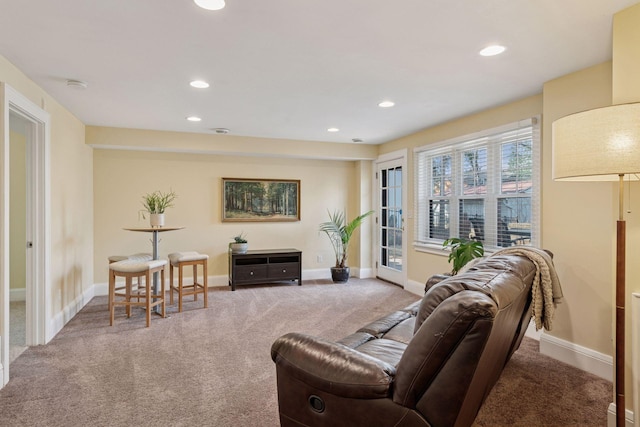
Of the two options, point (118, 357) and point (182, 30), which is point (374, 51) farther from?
point (118, 357)

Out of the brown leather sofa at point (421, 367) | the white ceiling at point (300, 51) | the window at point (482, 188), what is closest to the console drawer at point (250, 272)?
the window at point (482, 188)

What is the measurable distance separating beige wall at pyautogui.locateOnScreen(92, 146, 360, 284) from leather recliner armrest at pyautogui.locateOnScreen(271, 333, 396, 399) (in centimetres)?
428

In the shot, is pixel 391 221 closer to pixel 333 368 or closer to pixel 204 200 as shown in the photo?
pixel 204 200

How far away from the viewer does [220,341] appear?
10.9ft

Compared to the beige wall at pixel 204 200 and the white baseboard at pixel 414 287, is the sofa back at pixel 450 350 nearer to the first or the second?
the white baseboard at pixel 414 287

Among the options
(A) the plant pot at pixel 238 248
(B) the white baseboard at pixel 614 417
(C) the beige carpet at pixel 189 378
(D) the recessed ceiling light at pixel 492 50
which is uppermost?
(D) the recessed ceiling light at pixel 492 50

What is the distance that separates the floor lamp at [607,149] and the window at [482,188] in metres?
1.86

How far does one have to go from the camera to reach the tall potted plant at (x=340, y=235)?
19.4 ft

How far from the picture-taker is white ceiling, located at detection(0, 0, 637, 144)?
6.44ft

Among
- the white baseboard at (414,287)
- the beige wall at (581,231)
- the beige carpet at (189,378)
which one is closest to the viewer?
the beige carpet at (189,378)

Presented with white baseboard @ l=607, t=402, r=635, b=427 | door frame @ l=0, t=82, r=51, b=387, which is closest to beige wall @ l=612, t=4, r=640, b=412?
white baseboard @ l=607, t=402, r=635, b=427

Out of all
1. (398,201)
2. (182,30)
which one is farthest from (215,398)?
(398,201)

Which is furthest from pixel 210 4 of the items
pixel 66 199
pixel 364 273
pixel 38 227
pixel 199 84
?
pixel 364 273

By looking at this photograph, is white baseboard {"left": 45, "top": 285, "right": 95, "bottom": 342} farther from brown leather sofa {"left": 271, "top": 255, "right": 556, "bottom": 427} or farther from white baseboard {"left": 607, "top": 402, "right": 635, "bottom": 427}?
white baseboard {"left": 607, "top": 402, "right": 635, "bottom": 427}
